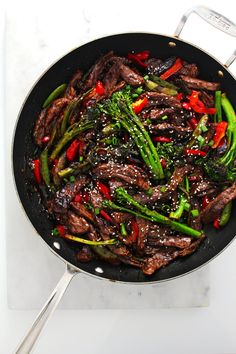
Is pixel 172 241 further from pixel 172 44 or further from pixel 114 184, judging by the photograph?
pixel 172 44

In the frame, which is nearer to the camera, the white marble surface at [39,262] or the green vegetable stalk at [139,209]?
the green vegetable stalk at [139,209]

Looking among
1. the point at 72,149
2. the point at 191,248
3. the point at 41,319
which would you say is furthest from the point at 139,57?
the point at 41,319

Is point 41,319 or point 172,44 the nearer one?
point 41,319

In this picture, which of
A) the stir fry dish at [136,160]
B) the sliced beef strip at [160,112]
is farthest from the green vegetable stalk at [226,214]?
the sliced beef strip at [160,112]

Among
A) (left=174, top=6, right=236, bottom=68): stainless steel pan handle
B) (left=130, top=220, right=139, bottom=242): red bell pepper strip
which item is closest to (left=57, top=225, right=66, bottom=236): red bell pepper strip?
(left=130, top=220, right=139, bottom=242): red bell pepper strip

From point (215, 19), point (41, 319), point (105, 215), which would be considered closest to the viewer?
point (41, 319)

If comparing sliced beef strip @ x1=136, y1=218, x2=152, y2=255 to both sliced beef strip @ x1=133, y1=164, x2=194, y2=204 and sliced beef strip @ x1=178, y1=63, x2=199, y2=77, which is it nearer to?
sliced beef strip @ x1=133, y1=164, x2=194, y2=204

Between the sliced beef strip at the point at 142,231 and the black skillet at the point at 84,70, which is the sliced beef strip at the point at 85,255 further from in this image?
the sliced beef strip at the point at 142,231
